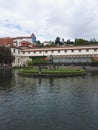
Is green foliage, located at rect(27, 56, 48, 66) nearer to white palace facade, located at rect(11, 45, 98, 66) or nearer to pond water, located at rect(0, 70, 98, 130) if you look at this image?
white palace facade, located at rect(11, 45, 98, 66)

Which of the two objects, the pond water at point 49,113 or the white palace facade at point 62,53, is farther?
the white palace facade at point 62,53

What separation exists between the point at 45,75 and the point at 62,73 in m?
2.46

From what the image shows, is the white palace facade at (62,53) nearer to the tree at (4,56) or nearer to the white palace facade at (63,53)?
the white palace facade at (63,53)

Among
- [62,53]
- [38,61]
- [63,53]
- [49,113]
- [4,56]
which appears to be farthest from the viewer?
[62,53]

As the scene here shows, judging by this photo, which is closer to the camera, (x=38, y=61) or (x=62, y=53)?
(x=38, y=61)

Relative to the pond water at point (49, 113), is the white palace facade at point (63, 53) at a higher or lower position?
higher

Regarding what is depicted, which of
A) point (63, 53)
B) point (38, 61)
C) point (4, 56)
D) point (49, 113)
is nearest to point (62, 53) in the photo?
point (63, 53)

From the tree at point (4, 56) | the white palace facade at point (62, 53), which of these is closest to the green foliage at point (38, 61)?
the white palace facade at point (62, 53)

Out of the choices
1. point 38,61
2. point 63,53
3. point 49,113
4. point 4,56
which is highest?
point 63,53

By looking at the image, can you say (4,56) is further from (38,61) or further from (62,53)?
(62,53)

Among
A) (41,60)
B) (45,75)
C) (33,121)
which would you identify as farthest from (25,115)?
(41,60)

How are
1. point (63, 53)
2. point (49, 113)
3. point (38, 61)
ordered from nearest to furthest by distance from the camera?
point (49, 113) < point (38, 61) < point (63, 53)

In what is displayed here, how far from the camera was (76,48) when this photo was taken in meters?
69.5

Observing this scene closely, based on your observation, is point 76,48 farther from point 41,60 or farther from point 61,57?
point 41,60
